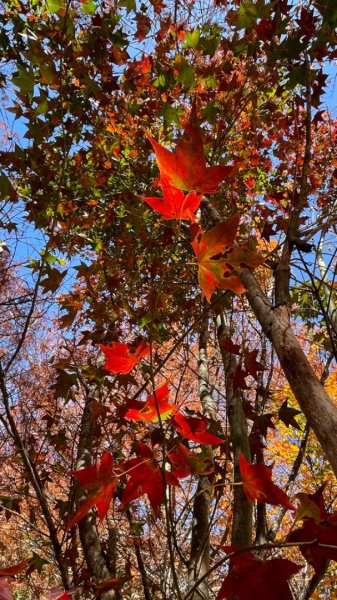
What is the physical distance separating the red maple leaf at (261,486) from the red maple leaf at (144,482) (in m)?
0.25

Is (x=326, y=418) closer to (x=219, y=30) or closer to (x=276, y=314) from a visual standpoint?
(x=276, y=314)

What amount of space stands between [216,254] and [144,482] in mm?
687

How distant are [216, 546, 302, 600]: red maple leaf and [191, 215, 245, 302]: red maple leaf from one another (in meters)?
0.58

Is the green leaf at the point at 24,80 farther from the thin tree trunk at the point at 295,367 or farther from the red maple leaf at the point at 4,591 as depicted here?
the red maple leaf at the point at 4,591

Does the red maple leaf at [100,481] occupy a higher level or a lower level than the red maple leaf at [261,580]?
Answer: higher

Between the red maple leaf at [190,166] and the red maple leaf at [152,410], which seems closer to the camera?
the red maple leaf at [190,166]

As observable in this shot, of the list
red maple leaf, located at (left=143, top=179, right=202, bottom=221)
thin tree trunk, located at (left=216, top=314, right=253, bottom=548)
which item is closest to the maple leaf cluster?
red maple leaf, located at (left=143, top=179, right=202, bottom=221)

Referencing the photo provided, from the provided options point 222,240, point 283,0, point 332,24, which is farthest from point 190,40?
point 222,240

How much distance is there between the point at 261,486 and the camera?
3.26ft

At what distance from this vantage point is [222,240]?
900 mm

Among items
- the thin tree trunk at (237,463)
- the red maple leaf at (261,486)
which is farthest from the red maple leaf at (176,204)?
the thin tree trunk at (237,463)

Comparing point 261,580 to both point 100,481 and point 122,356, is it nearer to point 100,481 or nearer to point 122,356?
point 100,481

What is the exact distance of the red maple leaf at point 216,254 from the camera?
35.1 inches

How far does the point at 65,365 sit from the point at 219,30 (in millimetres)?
2319
